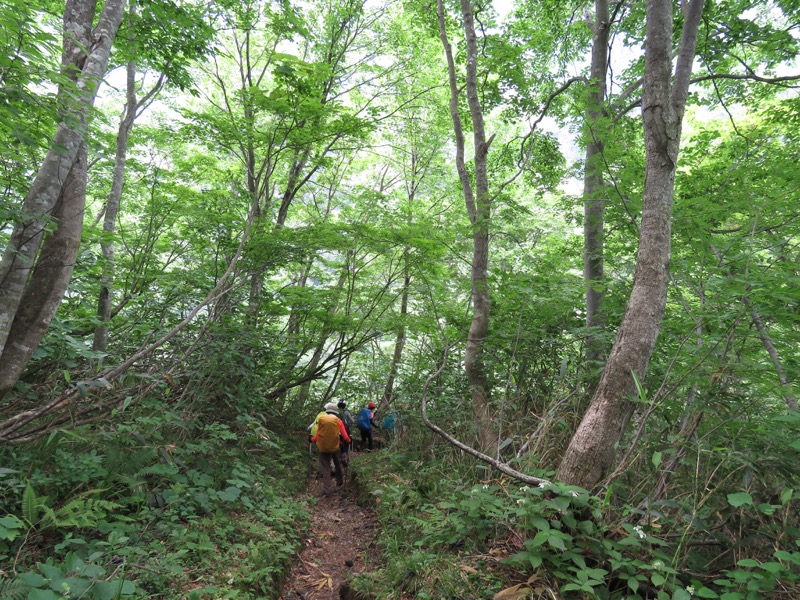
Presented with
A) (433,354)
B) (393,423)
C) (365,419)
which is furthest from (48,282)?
(393,423)

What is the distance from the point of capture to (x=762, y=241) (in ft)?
14.0

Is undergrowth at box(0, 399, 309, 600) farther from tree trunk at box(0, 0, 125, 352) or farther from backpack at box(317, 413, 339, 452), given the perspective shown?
backpack at box(317, 413, 339, 452)

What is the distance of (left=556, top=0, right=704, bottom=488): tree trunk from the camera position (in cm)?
323

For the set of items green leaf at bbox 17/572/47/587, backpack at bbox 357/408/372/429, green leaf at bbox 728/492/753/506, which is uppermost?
green leaf at bbox 728/492/753/506

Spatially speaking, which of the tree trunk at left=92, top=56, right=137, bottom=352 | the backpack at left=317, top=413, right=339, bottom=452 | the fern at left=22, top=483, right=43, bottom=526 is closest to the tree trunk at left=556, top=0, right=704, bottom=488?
the fern at left=22, top=483, right=43, bottom=526

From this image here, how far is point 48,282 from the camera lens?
4.00m

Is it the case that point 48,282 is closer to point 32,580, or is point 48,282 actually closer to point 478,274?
point 32,580

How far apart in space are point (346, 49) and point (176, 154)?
19.5 feet

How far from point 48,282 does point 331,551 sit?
457 cm

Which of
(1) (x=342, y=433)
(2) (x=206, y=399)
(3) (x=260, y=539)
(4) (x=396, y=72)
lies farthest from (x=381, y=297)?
(4) (x=396, y=72)

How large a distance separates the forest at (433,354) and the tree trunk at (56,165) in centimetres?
2

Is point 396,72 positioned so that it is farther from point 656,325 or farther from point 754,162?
point 656,325

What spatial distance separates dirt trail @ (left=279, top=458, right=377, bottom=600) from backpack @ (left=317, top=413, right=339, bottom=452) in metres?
0.92

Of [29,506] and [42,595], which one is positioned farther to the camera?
[29,506]
